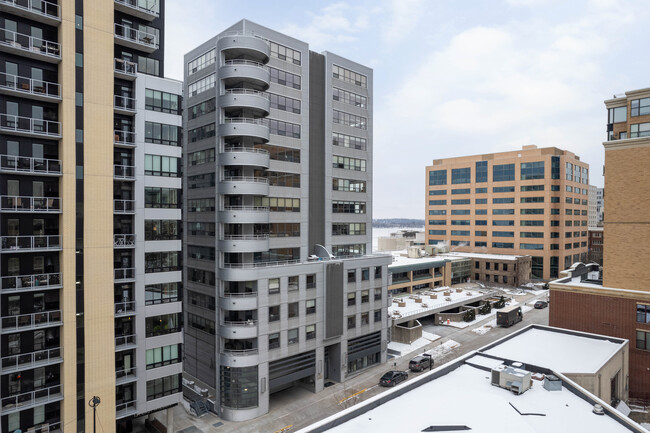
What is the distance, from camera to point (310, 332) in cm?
4547

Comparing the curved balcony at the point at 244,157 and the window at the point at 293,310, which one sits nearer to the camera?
the curved balcony at the point at 244,157

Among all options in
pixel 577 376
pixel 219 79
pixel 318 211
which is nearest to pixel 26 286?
pixel 219 79

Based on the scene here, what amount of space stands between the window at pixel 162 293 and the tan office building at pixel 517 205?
10787 centimetres

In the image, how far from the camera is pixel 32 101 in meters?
29.6

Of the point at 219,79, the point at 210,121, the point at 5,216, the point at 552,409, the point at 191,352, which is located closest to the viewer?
the point at 552,409

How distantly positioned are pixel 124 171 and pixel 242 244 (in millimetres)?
13456

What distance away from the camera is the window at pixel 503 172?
391 feet

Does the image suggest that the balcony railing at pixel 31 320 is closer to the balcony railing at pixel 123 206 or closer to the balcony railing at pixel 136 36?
the balcony railing at pixel 123 206

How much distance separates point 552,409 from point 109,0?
149 ft

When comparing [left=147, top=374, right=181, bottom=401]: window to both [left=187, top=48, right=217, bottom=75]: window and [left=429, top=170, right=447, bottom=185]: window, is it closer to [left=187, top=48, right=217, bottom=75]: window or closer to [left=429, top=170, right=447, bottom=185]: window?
[left=187, top=48, right=217, bottom=75]: window

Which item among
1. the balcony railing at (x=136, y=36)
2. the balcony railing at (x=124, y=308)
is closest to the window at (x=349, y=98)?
the balcony railing at (x=136, y=36)

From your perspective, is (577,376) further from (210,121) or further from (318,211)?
(210,121)

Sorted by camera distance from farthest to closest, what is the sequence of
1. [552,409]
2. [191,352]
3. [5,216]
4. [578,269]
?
1. [578,269]
2. [191,352]
3. [5,216]
4. [552,409]

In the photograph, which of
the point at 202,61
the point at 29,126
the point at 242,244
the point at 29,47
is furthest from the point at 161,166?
the point at 202,61
